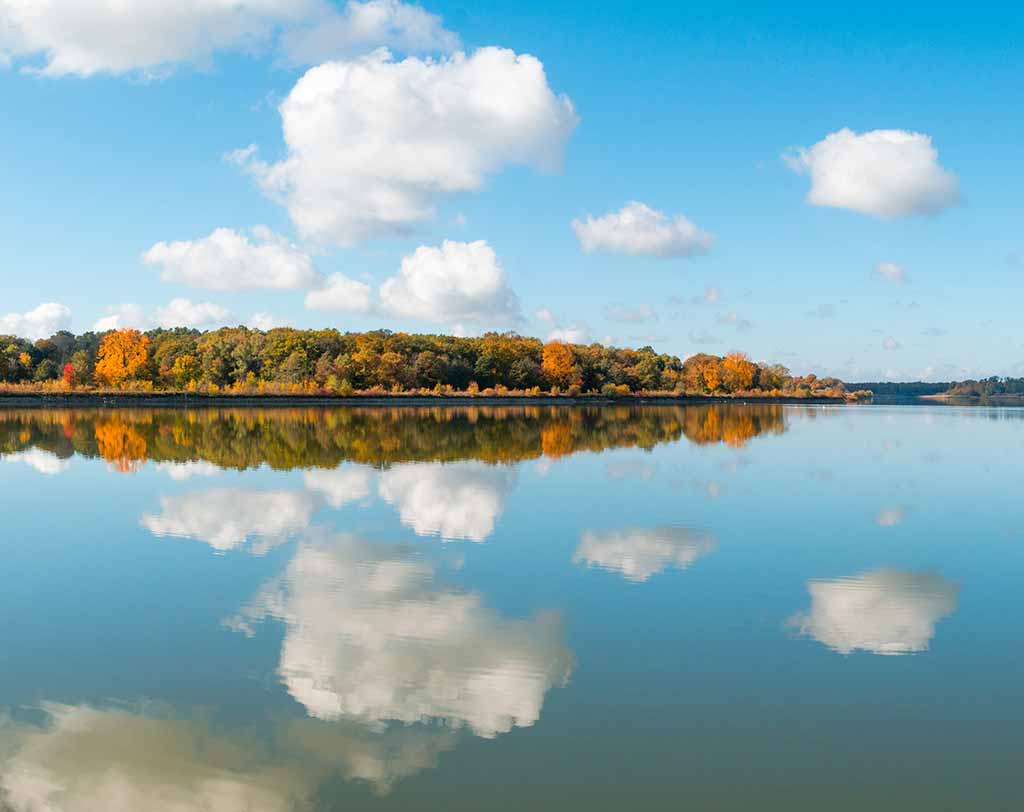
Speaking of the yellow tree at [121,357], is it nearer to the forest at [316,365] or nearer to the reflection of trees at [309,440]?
the forest at [316,365]

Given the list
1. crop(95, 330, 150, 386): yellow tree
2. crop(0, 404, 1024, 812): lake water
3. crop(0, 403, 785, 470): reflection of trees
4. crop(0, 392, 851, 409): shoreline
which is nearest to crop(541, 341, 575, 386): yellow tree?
crop(0, 392, 851, 409): shoreline

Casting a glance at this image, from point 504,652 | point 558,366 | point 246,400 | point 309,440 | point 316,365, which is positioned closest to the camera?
point 504,652

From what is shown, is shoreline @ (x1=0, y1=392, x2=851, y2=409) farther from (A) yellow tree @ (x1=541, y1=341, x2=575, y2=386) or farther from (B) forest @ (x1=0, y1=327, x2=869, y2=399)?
(A) yellow tree @ (x1=541, y1=341, x2=575, y2=386)

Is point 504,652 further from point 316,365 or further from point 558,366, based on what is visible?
point 558,366

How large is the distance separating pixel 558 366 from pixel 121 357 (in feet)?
175

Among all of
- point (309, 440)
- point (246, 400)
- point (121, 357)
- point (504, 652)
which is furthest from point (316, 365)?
point (504, 652)

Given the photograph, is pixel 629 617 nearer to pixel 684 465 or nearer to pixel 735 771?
pixel 735 771

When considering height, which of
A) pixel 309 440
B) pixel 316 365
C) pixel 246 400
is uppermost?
pixel 316 365

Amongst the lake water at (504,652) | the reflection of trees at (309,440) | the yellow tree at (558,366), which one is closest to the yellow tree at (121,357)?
the reflection of trees at (309,440)

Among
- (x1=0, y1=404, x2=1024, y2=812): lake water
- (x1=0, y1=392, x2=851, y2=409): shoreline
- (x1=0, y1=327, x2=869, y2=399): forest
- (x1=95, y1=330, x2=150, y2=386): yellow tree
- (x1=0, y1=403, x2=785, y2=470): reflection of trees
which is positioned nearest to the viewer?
(x1=0, y1=404, x2=1024, y2=812): lake water

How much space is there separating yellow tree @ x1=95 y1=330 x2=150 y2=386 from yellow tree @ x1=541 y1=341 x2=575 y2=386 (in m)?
49.5

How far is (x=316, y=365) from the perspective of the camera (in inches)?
3497

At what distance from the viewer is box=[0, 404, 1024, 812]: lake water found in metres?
5.52

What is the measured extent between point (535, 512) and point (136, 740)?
10.8 metres
